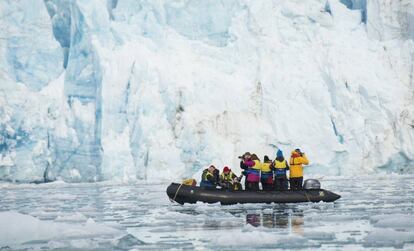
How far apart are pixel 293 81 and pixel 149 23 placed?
6756 millimetres

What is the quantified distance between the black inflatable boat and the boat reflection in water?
1249mm

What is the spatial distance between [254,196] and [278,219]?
2895 millimetres

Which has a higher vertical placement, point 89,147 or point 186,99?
point 186,99

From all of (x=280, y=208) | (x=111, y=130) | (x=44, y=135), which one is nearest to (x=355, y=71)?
(x=111, y=130)

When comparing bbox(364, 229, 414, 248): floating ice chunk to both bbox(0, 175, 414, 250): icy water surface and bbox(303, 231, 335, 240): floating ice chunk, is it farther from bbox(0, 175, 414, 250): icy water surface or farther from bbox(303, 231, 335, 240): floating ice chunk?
bbox(303, 231, 335, 240): floating ice chunk

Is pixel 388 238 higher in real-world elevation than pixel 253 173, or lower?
lower

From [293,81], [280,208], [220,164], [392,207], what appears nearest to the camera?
[392,207]

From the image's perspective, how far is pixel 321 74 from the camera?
1127 inches

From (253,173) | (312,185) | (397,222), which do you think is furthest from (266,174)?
(397,222)

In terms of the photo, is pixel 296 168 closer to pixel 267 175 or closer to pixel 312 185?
pixel 312 185

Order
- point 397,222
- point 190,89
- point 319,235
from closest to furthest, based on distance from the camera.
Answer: point 319,235
point 397,222
point 190,89

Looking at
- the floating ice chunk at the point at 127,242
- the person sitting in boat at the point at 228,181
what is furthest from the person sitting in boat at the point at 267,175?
the floating ice chunk at the point at 127,242

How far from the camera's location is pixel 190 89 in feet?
90.1

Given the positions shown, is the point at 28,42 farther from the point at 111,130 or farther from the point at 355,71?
the point at 355,71
